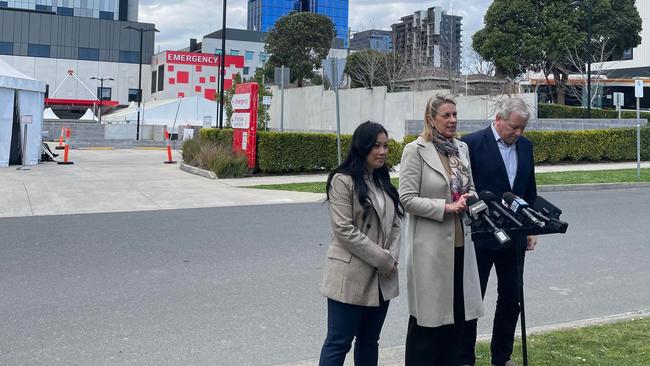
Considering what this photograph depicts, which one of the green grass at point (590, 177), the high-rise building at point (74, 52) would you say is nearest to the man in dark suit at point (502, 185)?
the green grass at point (590, 177)

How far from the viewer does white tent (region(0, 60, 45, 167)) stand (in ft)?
69.7

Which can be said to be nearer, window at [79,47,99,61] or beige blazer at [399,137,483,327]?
beige blazer at [399,137,483,327]

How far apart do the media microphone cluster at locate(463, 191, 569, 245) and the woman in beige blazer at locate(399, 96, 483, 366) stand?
0.10 metres

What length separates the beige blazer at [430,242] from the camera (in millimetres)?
3852

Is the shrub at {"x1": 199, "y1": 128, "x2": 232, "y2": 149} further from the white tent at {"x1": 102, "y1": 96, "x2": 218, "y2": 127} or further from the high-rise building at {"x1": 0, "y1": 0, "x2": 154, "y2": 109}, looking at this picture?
the high-rise building at {"x1": 0, "y1": 0, "x2": 154, "y2": 109}

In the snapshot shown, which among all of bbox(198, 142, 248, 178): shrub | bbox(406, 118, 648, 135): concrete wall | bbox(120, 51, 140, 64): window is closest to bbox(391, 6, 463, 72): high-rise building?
bbox(406, 118, 648, 135): concrete wall

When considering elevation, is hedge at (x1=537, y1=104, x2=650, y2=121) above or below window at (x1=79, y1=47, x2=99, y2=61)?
below

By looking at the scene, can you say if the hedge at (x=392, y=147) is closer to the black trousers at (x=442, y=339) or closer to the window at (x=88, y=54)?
the black trousers at (x=442, y=339)

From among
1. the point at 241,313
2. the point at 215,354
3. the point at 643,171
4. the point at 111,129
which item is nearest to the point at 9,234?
the point at 241,313

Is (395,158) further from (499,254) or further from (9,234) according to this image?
(499,254)

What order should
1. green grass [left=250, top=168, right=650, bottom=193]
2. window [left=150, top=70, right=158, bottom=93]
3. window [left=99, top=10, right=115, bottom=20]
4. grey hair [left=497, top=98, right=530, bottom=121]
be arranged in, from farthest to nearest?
1. window [left=99, top=10, right=115, bottom=20]
2. window [left=150, top=70, right=158, bottom=93]
3. green grass [left=250, top=168, right=650, bottom=193]
4. grey hair [left=497, top=98, right=530, bottom=121]

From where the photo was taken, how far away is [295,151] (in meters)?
19.9

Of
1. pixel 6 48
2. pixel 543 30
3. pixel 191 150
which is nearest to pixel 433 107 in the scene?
pixel 191 150

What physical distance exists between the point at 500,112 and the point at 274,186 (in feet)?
41.8
